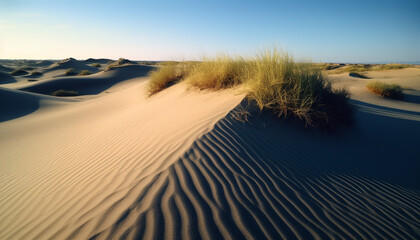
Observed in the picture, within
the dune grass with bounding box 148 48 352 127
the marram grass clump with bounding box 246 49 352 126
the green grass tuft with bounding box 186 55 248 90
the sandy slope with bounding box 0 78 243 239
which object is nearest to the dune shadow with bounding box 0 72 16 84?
the sandy slope with bounding box 0 78 243 239

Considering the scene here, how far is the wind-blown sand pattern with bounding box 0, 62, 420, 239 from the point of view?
69.7 inches

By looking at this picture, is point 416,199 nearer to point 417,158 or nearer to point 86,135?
point 417,158

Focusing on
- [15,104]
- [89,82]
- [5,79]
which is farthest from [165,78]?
[5,79]

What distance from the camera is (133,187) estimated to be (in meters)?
2.16

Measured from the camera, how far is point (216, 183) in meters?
2.14

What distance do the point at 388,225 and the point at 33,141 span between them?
7540mm

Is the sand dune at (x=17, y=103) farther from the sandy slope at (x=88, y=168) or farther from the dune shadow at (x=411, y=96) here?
the dune shadow at (x=411, y=96)

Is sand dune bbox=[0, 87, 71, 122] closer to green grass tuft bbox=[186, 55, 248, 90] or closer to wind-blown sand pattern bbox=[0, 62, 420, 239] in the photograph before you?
wind-blown sand pattern bbox=[0, 62, 420, 239]

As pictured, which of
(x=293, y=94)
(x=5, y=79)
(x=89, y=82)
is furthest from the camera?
(x=5, y=79)

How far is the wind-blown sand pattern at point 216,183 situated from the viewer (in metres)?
1.77

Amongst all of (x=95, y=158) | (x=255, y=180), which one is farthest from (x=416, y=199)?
(x=95, y=158)

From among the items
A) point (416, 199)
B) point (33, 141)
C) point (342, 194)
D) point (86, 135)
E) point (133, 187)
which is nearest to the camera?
point (133, 187)

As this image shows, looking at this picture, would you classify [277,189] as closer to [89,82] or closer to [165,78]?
[165,78]

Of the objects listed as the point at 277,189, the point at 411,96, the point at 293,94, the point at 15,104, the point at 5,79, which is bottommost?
the point at 5,79
